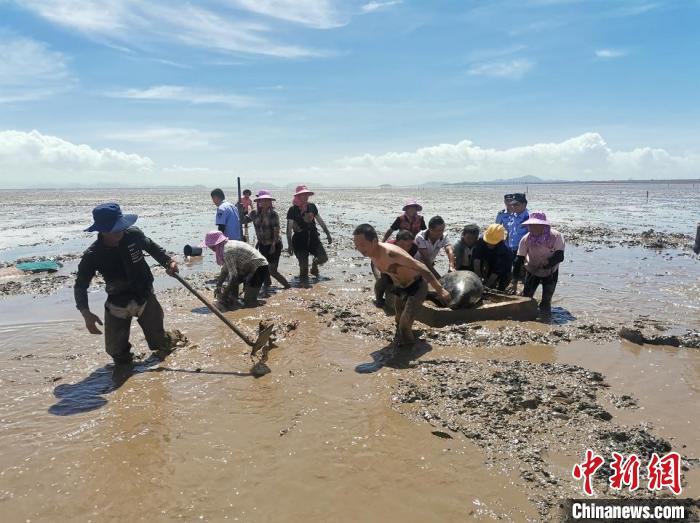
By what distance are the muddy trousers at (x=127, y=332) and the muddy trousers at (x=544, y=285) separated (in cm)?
506

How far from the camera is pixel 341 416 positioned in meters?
3.91

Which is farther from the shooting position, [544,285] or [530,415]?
[544,285]

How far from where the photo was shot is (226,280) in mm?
7926

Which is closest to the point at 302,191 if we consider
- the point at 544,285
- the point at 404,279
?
the point at 404,279

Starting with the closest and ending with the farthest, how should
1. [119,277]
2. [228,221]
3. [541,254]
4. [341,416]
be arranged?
[341,416]
[119,277]
[541,254]
[228,221]

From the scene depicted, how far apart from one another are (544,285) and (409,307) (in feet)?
8.85

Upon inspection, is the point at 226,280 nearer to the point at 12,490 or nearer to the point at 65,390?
the point at 65,390

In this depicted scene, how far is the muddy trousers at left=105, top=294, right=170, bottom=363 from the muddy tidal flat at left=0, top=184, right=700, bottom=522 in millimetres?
220

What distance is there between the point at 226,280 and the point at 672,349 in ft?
20.7

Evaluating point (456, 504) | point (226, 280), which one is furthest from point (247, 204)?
point (456, 504)

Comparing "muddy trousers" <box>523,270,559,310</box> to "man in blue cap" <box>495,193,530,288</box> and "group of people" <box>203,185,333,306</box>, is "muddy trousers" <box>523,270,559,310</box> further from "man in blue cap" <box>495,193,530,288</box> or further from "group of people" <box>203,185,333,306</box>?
"group of people" <box>203,185,333,306</box>

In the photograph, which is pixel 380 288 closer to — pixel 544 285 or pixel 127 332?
pixel 544 285

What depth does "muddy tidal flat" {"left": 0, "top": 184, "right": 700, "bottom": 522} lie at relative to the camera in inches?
116

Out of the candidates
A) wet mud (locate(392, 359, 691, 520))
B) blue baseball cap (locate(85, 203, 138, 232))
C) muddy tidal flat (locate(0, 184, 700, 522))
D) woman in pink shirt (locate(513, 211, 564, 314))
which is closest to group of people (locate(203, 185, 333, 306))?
muddy tidal flat (locate(0, 184, 700, 522))
